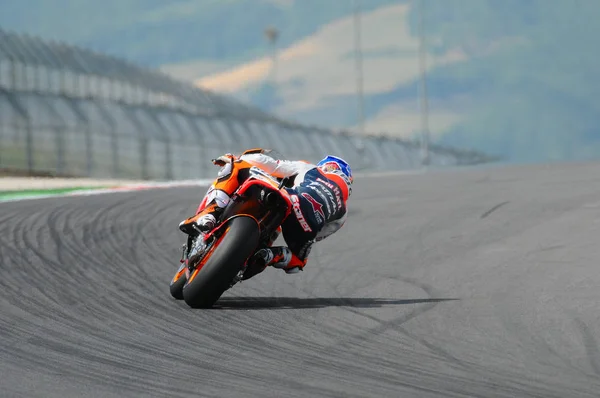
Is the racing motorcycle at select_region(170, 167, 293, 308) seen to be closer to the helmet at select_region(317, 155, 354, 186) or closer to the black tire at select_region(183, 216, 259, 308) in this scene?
the black tire at select_region(183, 216, 259, 308)

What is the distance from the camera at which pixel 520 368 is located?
699 centimetres

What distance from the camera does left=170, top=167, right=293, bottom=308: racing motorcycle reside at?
29.8ft

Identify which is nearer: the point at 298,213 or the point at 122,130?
the point at 298,213

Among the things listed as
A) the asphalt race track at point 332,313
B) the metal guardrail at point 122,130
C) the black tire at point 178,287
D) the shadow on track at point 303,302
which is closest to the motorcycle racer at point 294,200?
the shadow on track at point 303,302

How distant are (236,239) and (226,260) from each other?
0.54 feet

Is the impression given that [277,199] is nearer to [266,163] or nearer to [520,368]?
[266,163]

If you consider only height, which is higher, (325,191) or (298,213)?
(325,191)

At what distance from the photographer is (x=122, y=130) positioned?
40469mm

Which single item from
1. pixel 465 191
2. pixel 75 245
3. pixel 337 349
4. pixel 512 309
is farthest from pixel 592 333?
pixel 465 191

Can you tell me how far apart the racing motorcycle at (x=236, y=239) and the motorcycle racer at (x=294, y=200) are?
0.31 ft

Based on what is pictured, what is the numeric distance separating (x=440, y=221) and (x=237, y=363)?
9372mm

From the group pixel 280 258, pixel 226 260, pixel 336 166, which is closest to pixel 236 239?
pixel 226 260

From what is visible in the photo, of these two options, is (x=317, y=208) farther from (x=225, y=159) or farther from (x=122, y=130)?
(x=122, y=130)

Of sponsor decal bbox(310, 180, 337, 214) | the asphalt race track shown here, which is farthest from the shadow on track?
sponsor decal bbox(310, 180, 337, 214)
